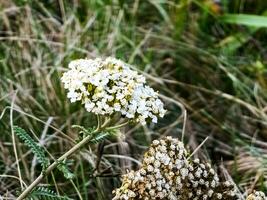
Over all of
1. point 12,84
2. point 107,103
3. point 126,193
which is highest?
point 107,103

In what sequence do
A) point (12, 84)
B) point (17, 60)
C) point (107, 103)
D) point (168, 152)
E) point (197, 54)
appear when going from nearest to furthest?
point (107, 103) < point (168, 152) < point (12, 84) < point (17, 60) < point (197, 54)

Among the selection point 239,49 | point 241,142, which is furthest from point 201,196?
point 239,49

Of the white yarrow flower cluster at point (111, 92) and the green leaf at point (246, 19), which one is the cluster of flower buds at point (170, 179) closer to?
the white yarrow flower cluster at point (111, 92)

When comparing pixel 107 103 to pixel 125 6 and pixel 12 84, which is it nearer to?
pixel 12 84

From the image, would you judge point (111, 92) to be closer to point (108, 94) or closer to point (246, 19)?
point (108, 94)

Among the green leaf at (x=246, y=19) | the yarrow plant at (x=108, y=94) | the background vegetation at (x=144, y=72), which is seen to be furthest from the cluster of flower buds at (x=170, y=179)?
the green leaf at (x=246, y=19)

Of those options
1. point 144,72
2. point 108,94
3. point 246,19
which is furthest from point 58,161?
point 246,19

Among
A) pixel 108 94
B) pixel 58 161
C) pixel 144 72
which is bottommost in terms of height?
pixel 144 72
